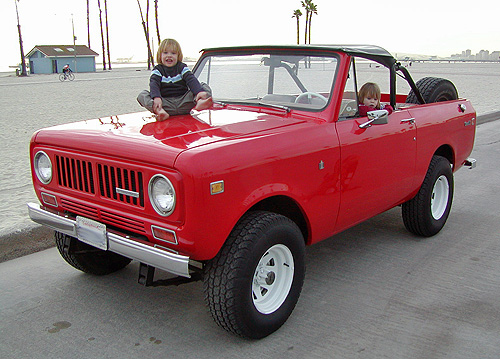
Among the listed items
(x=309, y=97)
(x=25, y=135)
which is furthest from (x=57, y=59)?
(x=309, y=97)

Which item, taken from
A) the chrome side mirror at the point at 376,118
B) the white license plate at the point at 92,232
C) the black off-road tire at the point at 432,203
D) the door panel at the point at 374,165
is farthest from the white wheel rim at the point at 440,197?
the white license plate at the point at 92,232

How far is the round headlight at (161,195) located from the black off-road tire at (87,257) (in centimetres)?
113

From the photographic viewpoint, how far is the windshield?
4.04 m

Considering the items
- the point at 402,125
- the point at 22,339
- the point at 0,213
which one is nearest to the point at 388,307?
the point at 402,125

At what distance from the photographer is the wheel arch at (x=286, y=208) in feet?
11.3

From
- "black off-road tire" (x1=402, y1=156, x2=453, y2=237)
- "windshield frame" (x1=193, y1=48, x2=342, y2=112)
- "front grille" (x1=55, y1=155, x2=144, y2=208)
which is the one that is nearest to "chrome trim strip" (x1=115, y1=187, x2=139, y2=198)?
"front grille" (x1=55, y1=155, x2=144, y2=208)

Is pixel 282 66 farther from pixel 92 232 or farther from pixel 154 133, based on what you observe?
pixel 92 232

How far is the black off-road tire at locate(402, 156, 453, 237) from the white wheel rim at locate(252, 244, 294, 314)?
1.95 m

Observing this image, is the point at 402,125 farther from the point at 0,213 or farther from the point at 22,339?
the point at 0,213

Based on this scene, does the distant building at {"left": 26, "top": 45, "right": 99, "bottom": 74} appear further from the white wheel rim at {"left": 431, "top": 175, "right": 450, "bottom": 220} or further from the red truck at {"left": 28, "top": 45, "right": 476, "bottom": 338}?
the red truck at {"left": 28, "top": 45, "right": 476, "bottom": 338}

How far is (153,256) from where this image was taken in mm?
2918

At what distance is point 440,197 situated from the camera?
5238 millimetres

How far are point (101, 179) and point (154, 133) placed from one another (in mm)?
436

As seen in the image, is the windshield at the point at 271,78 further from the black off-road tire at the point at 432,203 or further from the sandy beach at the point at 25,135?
the sandy beach at the point at 25,135
